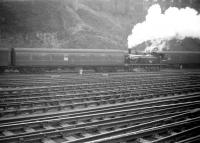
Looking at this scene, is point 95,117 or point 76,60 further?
point 76,60

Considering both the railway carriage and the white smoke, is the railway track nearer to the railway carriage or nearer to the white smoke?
the railway carriage

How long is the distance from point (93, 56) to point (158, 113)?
596 inches

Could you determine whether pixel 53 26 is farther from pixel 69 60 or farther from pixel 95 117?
pixel 95 117

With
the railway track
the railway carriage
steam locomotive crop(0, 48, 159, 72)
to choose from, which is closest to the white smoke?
steam locomotive crop(0, 48, 159, 72)

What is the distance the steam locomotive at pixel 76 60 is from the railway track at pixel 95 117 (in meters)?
8.72

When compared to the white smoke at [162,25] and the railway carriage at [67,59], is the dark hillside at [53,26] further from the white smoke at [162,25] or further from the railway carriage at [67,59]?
the railway carriage at [67,59]

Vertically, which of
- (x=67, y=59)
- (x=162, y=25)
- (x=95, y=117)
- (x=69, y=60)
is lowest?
(x=95, y=117)

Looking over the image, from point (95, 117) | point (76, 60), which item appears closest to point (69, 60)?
point (76, 60)

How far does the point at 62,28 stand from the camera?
35.4m

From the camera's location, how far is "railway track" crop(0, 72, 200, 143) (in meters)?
6.68

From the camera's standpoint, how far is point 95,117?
8.58m

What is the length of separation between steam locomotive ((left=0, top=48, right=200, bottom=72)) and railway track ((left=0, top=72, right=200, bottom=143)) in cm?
872

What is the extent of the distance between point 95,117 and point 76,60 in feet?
49.3

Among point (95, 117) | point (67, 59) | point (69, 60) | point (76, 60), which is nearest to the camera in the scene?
point (95, 117)
